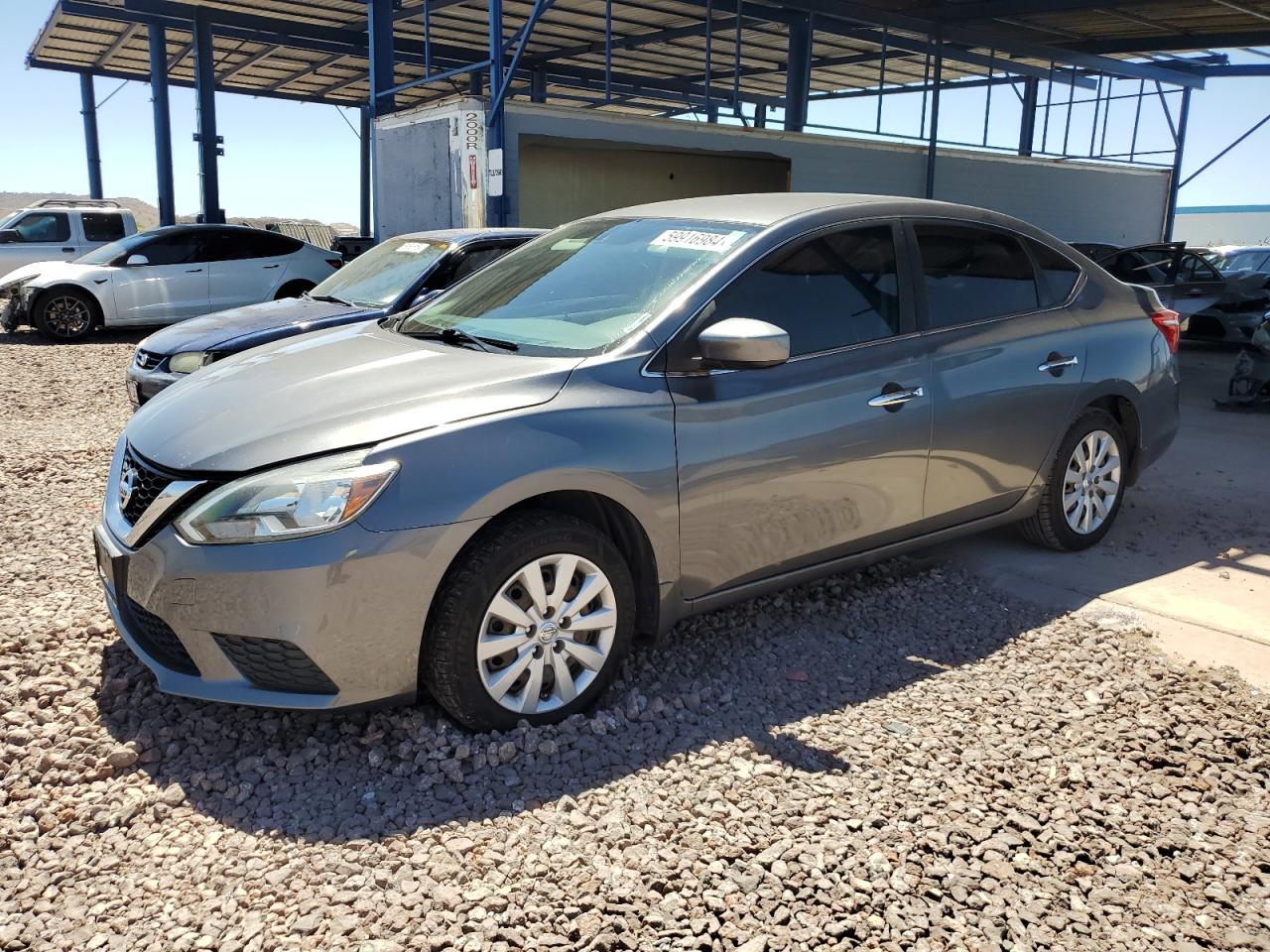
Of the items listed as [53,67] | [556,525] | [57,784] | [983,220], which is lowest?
[57,784]

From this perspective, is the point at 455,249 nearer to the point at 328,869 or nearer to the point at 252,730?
the point at 252,730

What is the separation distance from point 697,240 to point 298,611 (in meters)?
1.98

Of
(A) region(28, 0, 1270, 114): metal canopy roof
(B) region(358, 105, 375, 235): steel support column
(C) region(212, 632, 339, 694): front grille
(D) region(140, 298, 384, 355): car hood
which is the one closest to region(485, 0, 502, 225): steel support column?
(A) region(28, 0, 1270, 114): metal canopy roof

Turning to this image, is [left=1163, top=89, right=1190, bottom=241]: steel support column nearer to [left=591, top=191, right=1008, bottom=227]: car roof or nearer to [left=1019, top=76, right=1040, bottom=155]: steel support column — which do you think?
[left=1019, top=76, right=1040, bottom=155]: steel support column

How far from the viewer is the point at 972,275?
444 centimetres

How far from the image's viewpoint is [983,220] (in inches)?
179

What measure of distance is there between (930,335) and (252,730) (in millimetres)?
2860

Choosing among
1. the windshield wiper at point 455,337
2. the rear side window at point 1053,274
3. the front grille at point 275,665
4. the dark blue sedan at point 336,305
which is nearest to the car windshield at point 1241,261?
the dark blue sedan at point 336,305

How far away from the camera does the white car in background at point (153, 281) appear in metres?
13.2

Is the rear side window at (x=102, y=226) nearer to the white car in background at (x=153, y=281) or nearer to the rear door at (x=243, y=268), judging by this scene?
the white car in background at (x=153, y=281)

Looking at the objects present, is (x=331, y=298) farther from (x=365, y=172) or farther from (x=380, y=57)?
(x=365, y=172)

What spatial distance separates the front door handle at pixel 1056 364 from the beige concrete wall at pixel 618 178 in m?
12.0

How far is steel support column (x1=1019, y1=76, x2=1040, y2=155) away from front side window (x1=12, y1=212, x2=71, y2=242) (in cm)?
1751

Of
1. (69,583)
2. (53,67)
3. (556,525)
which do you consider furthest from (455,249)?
(53,67)
